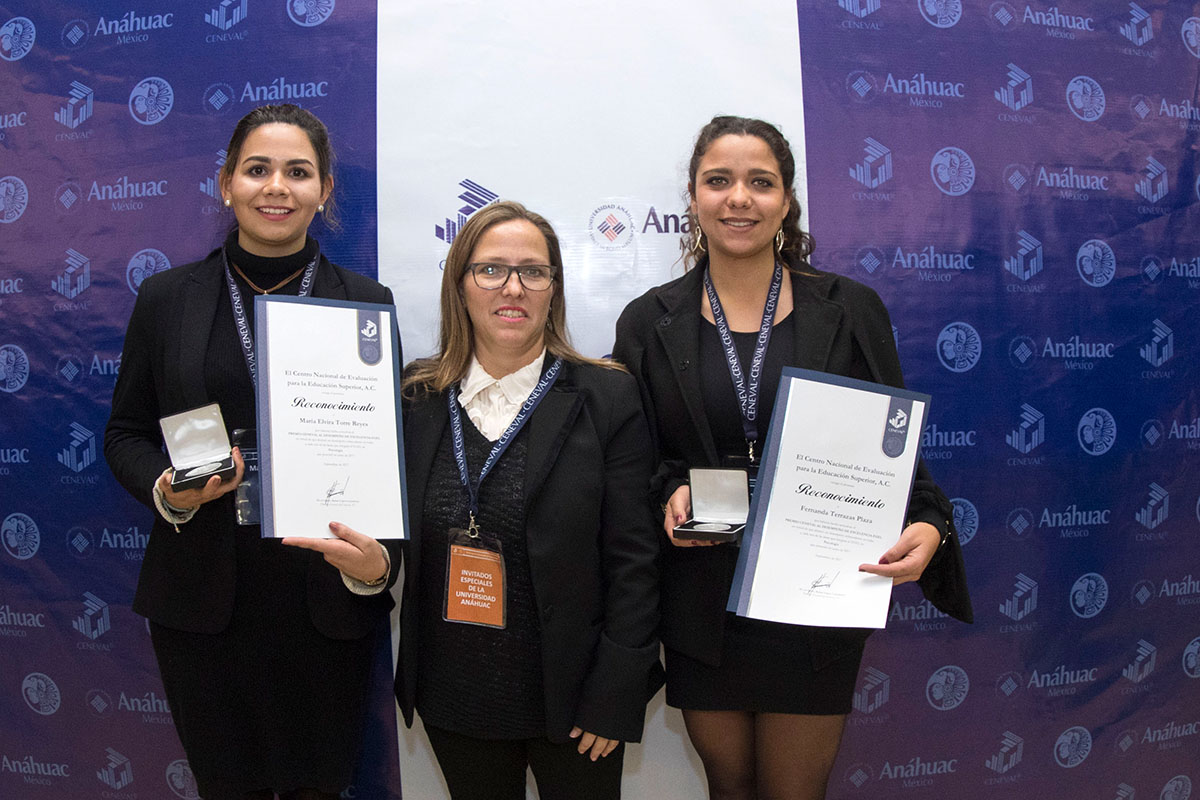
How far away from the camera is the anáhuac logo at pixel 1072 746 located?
2.76m

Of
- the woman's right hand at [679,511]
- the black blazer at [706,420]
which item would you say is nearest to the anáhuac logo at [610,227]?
the black blazer at [706,420]

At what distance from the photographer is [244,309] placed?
6.14 feet

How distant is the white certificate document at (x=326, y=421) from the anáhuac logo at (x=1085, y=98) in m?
2.83

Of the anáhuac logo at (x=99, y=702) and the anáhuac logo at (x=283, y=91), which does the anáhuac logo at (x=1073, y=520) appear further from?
the anáhuac logo at (x=99, y=702)

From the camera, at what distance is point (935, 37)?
2.71 meters

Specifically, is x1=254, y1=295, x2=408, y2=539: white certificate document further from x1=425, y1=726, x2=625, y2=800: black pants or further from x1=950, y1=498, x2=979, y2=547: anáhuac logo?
x1=950, y1=498, x2=979, y2=547: anáhuac logo

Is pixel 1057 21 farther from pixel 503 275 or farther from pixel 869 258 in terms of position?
pixel 503 275

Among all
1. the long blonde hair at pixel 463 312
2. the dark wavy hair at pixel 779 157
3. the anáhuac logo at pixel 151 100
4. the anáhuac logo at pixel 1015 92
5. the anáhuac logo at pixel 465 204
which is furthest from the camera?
the anáhuac logo at pixel 1015 92

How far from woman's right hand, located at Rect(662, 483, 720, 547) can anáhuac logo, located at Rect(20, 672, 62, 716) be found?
2583mm

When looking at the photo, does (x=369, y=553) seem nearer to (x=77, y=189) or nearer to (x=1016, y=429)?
(x=77, y=189)

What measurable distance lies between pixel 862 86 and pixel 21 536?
3.62 m

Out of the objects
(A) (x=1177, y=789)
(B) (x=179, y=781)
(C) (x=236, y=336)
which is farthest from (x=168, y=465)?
(A) (x=1177, y=789)

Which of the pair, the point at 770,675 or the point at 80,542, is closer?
the point at 770,675

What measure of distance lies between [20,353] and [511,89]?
213 centimetres
